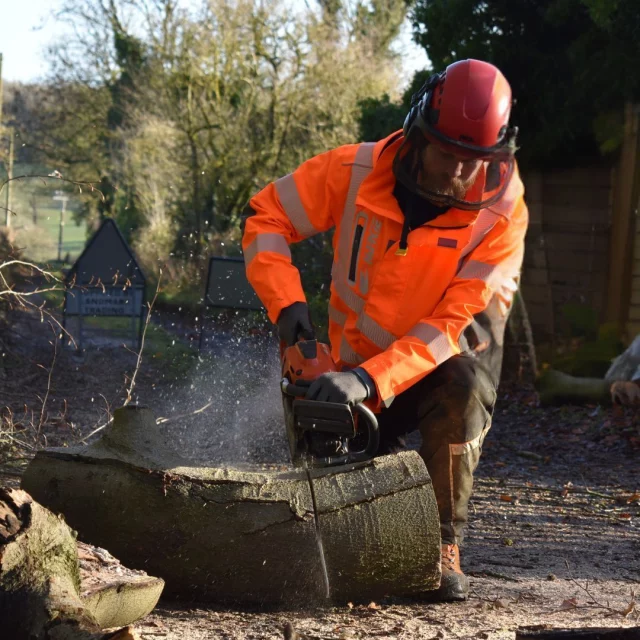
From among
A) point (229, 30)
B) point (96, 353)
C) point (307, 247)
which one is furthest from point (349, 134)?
point (96, 353)

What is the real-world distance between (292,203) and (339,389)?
41.5 inches

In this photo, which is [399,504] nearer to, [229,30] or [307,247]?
[307,247]

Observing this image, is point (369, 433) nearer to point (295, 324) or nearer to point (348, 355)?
point (295, 324)

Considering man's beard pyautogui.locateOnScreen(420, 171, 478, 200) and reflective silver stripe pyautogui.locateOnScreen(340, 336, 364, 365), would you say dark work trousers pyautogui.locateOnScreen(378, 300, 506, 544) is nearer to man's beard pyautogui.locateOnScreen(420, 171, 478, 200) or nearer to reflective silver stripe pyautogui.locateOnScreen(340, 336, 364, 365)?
reflective silver stripe pyautogui.locateOnScreen(340, 336, 364, 365)

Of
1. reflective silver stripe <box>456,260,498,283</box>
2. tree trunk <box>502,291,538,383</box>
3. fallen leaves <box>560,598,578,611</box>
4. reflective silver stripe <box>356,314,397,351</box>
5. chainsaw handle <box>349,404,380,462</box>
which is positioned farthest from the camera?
tree trunk <box>502,291,538,383</box>

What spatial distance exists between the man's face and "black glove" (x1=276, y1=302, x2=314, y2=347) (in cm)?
66

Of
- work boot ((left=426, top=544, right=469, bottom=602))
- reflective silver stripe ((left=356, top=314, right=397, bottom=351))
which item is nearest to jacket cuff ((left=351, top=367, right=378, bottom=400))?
reflective silver stripe ((left=356, top=314, right=397, bottom=351))

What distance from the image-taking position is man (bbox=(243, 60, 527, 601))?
3.49 metres

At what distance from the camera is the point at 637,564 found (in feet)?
14.0

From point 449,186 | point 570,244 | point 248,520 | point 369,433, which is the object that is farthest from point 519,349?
point 248,520

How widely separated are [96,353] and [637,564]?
8.45 metres

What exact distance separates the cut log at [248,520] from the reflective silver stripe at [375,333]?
55 cm

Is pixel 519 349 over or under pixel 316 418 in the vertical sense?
under

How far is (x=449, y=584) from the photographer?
3.45 metres
